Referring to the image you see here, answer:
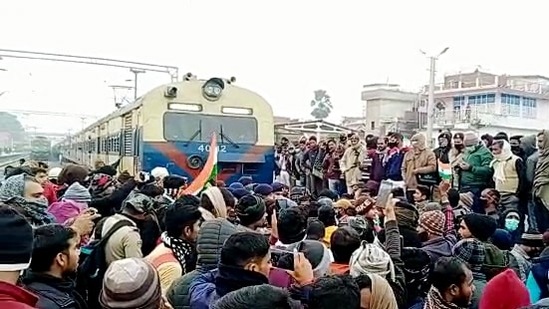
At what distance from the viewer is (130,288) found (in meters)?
2.79

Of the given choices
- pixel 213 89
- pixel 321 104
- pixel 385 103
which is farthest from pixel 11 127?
pixel 321 104

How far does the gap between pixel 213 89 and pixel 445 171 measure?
4680mm

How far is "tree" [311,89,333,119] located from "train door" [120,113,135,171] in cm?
6480

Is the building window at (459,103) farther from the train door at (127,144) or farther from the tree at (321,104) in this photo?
the tree at (321,104)

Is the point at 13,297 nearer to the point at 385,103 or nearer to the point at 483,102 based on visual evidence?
the point at 483,102

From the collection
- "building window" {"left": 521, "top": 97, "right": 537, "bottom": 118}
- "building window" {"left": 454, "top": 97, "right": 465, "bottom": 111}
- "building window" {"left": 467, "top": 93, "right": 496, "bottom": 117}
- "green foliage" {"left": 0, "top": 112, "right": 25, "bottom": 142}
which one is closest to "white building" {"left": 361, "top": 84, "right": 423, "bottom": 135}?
"building window" {"left": 454, "top": 97, "right": 465, "bottom": 111}

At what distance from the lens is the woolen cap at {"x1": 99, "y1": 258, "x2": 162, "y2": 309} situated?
109 inches

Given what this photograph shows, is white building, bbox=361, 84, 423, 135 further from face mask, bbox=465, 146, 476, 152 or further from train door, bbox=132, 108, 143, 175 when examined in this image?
face mask, bbox=465, 146, 476, 152

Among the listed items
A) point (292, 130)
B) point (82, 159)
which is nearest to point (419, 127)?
point (292, 130)

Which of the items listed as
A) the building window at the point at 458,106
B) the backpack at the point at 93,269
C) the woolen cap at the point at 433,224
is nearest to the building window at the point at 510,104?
the building window at the point at 458,106

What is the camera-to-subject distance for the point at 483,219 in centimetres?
469

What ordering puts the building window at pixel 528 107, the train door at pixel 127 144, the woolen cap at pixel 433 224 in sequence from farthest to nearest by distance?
1. the building window at pixel 528 107
2. the train door at pixel 127 144
3. the woolen cap at pixel 433 224

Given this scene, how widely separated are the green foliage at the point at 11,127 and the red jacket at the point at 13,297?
26.2 m

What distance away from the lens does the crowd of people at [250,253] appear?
279 centimetres
